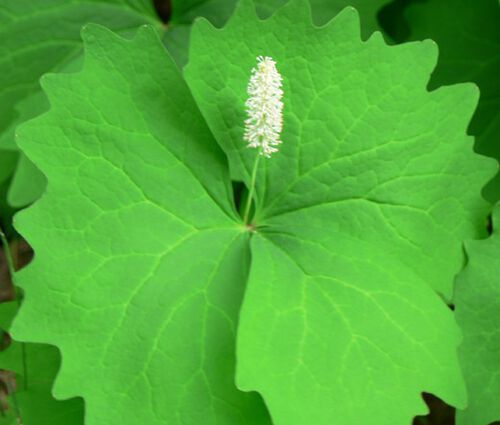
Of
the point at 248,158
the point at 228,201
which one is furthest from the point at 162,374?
the point at 248,158

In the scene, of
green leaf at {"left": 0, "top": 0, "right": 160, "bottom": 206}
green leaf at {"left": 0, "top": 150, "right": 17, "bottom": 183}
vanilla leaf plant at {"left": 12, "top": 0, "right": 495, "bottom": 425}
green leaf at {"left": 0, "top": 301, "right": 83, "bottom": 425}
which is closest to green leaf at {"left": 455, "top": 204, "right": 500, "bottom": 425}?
vanilla leaf plant at {"left": 12, "top": 0, "right": 495, "bottom": 425}

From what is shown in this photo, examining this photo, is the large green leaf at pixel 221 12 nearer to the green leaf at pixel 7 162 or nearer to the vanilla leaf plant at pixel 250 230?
the vanilla leaf plant at pixel 250 230

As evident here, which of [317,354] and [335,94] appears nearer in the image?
[317,354]

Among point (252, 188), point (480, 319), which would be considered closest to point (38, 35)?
point (252, 188)

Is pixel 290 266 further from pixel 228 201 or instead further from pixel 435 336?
pixel 435 336

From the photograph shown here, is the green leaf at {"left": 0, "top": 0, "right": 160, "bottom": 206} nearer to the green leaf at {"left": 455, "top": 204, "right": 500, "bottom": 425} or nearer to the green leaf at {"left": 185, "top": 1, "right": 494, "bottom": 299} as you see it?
the green leaf at {"left": 185, "top": 1, "right": 494, "bottom": 299}

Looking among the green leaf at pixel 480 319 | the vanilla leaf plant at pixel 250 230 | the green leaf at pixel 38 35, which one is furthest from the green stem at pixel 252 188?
the green leaf at pixel 38 35
